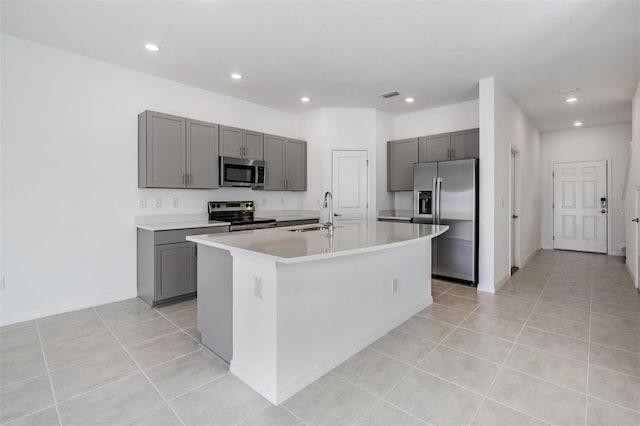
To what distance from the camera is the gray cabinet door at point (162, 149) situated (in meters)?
3.56

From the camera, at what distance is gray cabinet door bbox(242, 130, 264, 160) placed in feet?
14.7

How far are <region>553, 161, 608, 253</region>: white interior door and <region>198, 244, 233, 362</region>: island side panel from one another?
25.0 feet

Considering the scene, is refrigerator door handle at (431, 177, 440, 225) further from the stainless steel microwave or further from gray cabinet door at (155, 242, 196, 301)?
gray cabinet door at (155, 242, 196, 301)

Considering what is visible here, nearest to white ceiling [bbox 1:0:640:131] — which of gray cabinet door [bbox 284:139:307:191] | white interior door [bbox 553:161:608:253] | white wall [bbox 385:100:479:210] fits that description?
white wall [bbox 385:100:479:210]

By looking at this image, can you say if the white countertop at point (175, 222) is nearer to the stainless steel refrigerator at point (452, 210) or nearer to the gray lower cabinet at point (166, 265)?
the gray lower cabinet at point (166, 265)

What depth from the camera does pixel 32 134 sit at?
120 inches

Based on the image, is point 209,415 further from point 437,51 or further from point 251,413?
point 437,51

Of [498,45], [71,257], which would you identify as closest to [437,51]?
[498,45]

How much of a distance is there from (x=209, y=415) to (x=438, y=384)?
1.38 meters

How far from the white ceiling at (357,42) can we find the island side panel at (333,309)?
6.55ft

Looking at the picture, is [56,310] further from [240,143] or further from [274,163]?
[274,163]

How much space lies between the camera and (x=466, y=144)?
4723 mm

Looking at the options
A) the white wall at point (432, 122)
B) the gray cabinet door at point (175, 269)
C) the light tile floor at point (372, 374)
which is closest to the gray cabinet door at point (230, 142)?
the gray cabinet door at point (175, 269)

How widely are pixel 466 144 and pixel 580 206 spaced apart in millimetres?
4004
